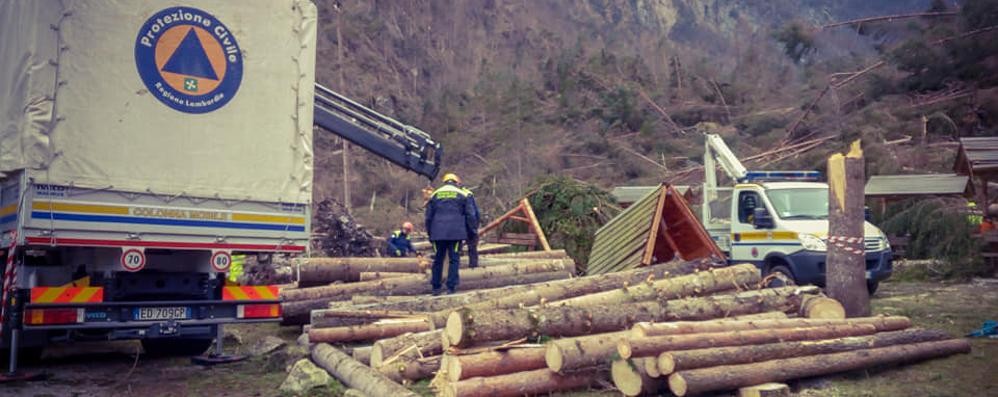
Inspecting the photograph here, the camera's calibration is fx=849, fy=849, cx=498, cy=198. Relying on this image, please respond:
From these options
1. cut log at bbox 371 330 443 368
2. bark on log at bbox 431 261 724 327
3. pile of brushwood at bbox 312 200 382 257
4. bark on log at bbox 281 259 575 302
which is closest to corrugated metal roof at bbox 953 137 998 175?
bark on log at bbox 431 261 724 327

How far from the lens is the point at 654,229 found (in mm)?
12828

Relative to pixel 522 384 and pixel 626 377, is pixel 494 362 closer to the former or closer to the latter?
pixel 522 384

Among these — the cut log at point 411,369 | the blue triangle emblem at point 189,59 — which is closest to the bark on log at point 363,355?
the cut log at point 411,369

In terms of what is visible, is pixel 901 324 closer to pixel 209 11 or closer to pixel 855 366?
pixel 855 366

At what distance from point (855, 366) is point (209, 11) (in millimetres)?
7234

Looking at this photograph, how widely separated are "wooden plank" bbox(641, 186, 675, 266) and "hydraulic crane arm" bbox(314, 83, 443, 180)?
4.16 meters

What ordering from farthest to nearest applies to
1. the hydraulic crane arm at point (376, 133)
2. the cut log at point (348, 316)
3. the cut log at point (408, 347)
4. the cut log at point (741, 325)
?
the hydraulic crane arm at point (376, 133)
the cut log at point (348, 316)
the cut log at point (408, 347)
the cut log at point (741, 325)

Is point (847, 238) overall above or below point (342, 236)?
below

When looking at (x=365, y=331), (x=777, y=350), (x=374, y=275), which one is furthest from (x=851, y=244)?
(x=374, y=275)

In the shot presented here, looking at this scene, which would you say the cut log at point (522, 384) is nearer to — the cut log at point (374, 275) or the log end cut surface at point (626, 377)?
the log end cut surface at point (626, 377)

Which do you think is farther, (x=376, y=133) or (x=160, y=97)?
Answer: (x=376, y=133)

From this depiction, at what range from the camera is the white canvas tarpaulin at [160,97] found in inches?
317

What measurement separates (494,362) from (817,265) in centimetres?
760

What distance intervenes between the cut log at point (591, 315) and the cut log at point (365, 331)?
4.78 ft
